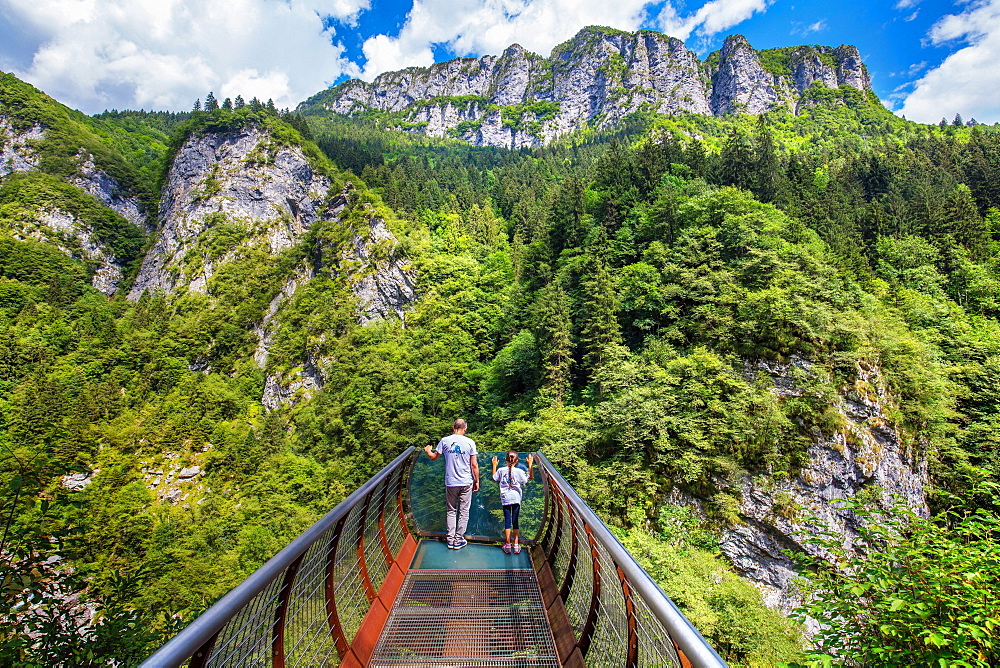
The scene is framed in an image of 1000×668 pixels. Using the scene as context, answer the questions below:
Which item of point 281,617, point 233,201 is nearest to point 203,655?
point 281,617

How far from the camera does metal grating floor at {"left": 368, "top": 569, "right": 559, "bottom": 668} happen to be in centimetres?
312

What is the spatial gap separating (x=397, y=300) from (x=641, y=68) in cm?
13376

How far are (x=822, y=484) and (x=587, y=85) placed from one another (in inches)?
6451

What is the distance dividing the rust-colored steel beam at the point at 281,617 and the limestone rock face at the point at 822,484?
15.6 m

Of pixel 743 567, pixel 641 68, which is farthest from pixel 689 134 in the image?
pixel 743 567

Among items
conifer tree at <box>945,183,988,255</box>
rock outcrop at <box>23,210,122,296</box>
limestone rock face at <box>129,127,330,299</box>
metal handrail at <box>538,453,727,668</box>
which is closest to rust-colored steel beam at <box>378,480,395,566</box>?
metal handrail at <box>538,453,727,668</box>

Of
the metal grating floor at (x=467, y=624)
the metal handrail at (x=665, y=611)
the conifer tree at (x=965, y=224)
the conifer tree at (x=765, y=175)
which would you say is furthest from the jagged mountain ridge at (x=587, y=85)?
the metal handrail at (x=665, y=611)

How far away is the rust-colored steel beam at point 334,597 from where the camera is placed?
2936mm

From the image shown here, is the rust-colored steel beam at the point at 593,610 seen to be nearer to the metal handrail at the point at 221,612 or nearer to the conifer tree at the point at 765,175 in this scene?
the metal handrail at the point at 221,612

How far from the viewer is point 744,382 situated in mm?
16891

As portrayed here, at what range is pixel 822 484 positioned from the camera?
15383 mm

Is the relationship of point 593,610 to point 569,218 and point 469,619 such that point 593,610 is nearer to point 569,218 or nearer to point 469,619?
point 469,619

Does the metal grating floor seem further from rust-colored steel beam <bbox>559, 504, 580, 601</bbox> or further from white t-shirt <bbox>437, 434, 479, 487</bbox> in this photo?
white t-shirt <bbox>437, 434, 479, 487</bbox>

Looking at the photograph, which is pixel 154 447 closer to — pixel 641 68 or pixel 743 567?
pixel 743 567
